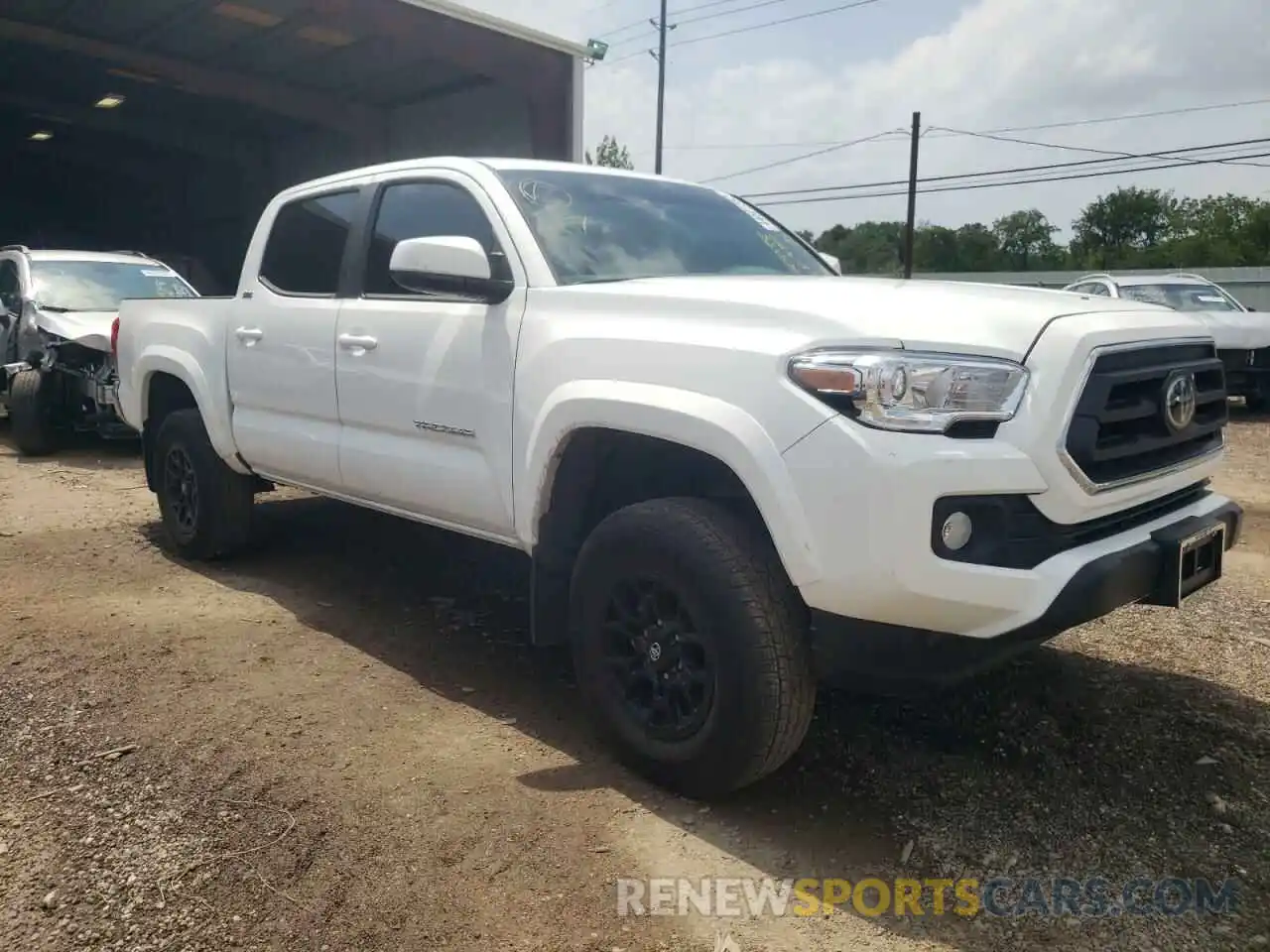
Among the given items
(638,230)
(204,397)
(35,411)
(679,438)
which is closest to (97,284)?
(35,411)

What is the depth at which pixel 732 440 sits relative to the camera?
2.83 metres

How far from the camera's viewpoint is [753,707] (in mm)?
2859

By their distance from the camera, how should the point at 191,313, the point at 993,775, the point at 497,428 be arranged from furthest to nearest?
the point at 191,313 < the point at 497,428 < the point at 993,775

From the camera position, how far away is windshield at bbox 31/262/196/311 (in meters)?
9.92

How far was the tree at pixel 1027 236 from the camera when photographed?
2867 inches

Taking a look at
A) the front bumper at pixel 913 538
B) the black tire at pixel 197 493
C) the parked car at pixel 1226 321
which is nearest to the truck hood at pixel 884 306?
the front bumper at pixel 913 538

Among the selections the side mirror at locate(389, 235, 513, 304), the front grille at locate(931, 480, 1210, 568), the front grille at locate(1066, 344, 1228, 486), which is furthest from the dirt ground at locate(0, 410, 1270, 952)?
the side mirror at locate(389, 235, 513, 304)

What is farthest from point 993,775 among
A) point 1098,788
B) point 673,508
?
point 673,508

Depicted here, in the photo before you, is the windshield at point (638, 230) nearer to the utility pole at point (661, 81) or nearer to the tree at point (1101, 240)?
the utility pole at point (661, 81)

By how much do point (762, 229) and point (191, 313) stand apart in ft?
9.66

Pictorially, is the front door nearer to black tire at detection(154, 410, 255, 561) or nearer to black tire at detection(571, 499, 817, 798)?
black tire at detection(571, 499, 817, 798)

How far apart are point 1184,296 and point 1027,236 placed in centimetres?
6764

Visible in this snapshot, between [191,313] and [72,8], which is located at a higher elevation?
[72,8]

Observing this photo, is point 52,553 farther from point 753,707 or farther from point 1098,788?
point 1098,788
